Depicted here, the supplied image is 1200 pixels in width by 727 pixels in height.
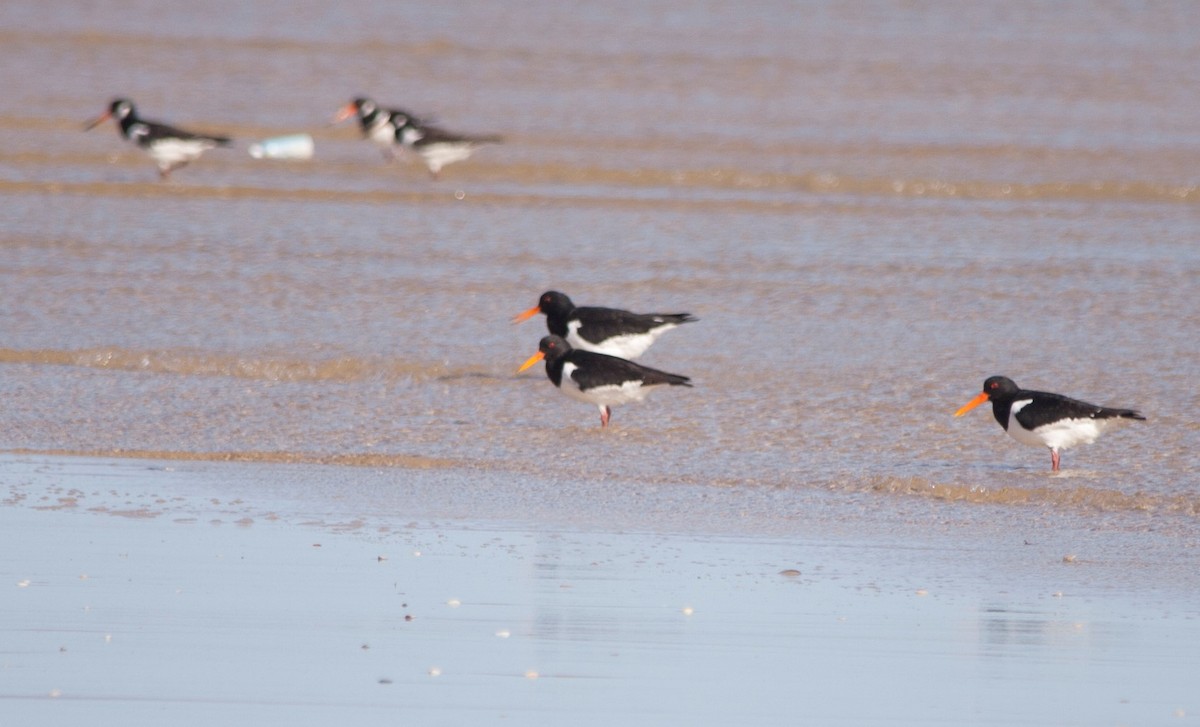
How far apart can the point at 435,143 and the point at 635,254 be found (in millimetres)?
4682

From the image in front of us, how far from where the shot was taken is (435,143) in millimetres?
16547

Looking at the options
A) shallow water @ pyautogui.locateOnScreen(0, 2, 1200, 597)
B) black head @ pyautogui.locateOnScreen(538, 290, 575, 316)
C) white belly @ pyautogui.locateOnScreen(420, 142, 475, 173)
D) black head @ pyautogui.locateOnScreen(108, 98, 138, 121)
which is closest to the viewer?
shallow water @ pyautogui.locateOnScreen(0, 2, 1200, 597)

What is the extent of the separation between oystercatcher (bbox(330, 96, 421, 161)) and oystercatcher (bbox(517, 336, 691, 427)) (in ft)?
→ 30.7

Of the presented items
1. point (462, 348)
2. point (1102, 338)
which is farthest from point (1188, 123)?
point (462, 348)

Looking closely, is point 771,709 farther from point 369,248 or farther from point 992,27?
point 992,27

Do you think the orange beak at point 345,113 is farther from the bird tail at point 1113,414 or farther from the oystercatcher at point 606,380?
the bird tail at point 1113,414

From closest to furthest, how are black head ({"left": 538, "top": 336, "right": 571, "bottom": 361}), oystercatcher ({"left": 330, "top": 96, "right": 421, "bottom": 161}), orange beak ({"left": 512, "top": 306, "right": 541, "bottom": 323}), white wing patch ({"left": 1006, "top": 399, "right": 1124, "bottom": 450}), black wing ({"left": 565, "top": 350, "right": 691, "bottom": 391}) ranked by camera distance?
white wing patch ({"left": 1006, "top": 399, "right": 1124, "bottom": 450}), black wing ({"left": 565, "top": 350, "right": 691, "bottom": 391}), black head ({"left": 538, "top": 336, "right": 571, "bottom": 361}), orange beak ({"left": 512, "top": 306, "right": 541, "bottom": 323}), oystercatcher ({"left": 330, "top": 96, "right": 421, "bottom": 161})

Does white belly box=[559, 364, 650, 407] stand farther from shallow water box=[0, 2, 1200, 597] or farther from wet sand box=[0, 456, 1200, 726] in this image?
wet sand box=[0, 456, 1200, 726]

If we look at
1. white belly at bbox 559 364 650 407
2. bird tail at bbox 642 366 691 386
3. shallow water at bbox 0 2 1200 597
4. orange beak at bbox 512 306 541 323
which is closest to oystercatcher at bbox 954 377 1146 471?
shallow water at bbox 0 2 1200 597

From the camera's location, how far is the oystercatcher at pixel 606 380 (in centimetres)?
801

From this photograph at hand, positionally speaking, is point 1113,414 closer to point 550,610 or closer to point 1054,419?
point 1054,419

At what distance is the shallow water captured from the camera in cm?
741

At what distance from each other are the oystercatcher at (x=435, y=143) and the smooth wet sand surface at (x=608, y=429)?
257 mm

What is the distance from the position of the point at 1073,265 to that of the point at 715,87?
1046 cm
